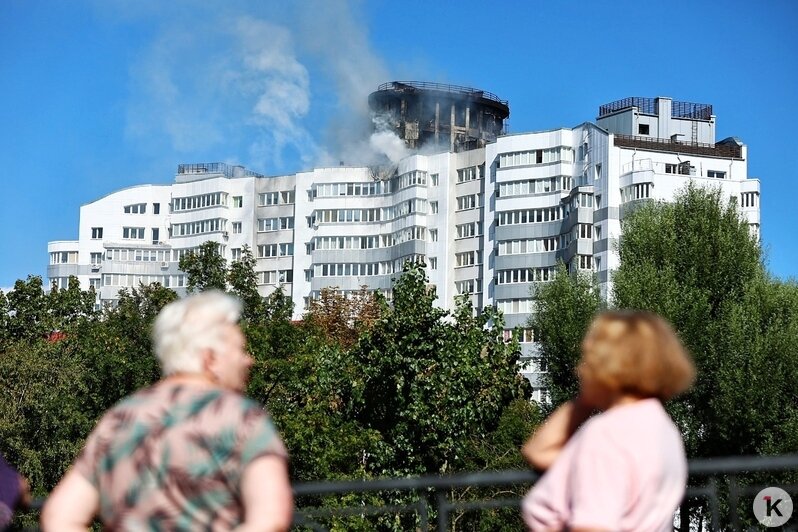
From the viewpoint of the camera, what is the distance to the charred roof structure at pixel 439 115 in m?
131

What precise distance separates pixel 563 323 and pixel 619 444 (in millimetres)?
58531

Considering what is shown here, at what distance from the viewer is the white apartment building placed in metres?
103

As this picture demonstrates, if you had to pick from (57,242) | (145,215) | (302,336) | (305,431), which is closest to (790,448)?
(305,431)

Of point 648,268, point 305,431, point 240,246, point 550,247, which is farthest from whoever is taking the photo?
point 240,246

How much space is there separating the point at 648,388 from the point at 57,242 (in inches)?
5814

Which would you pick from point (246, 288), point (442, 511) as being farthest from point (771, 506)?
point (246, 288)

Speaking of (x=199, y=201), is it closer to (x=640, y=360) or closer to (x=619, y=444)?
(x=640, y=360)

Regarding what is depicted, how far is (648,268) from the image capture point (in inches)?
2248

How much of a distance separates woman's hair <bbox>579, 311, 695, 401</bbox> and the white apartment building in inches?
3241

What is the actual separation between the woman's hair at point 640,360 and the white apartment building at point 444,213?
8232 centimetres

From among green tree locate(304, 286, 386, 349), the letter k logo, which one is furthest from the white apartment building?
the letter k logo

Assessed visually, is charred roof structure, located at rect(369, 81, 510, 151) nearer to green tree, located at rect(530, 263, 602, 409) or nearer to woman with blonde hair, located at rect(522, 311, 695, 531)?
green tree, located at rect(530, 263, 602, 409)

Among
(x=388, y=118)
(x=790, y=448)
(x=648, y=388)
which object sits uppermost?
(x=388, y=118)

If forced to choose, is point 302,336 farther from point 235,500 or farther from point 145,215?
point 145,215
